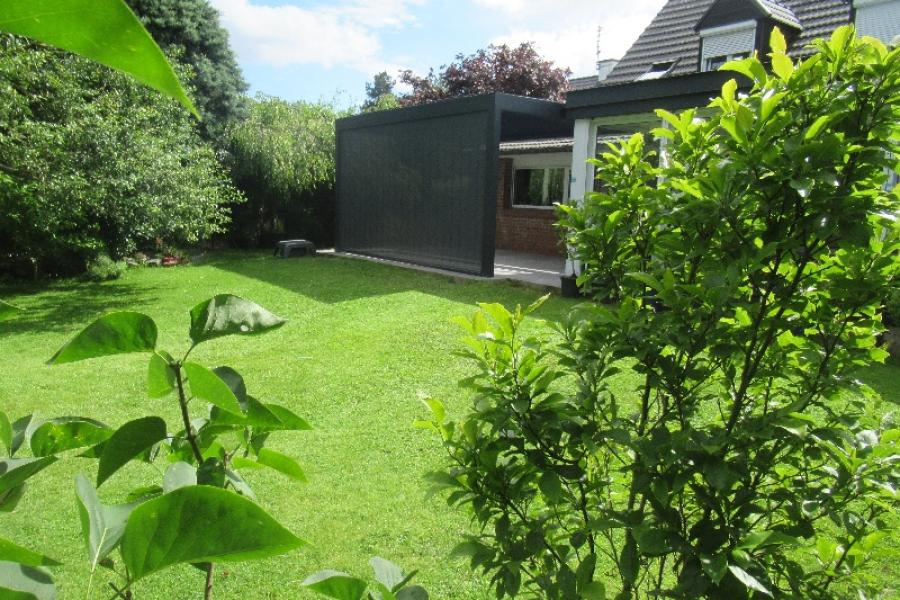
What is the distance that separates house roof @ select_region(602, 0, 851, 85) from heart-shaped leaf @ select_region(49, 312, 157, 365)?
1158 centimetres

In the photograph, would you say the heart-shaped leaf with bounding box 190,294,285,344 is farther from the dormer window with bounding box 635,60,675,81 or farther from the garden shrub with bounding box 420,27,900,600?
the dormer window with bounding box 635,60,675,81

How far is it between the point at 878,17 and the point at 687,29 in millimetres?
3772

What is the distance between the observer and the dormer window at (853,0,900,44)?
9.77 metres

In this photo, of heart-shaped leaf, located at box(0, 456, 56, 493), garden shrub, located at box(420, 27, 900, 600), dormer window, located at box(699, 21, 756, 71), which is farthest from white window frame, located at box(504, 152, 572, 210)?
heart-shaped leaf, located at box(0, 456, 56, 493)

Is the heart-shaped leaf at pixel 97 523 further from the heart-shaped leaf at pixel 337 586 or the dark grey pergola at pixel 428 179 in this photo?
the dark grey pergola at pixel 428 179

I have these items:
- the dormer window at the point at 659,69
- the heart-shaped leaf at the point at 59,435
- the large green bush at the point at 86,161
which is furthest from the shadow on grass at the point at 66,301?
the dormer window at the point at 659,69

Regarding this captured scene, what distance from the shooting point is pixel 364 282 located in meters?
11.6

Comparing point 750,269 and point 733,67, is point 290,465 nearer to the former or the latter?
point 750,269

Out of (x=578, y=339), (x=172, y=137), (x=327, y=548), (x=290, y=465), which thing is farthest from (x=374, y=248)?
(x=290, y=465)

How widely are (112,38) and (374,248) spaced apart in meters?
14.9

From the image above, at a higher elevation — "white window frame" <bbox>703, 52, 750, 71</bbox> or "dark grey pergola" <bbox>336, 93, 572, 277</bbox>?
"white window frame" <bbox>703, 52, 750, 71</bbox>

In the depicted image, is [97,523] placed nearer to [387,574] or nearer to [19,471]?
[19,471]

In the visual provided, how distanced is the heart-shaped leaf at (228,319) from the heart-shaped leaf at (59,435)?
19 cm

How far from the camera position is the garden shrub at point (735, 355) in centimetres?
128
